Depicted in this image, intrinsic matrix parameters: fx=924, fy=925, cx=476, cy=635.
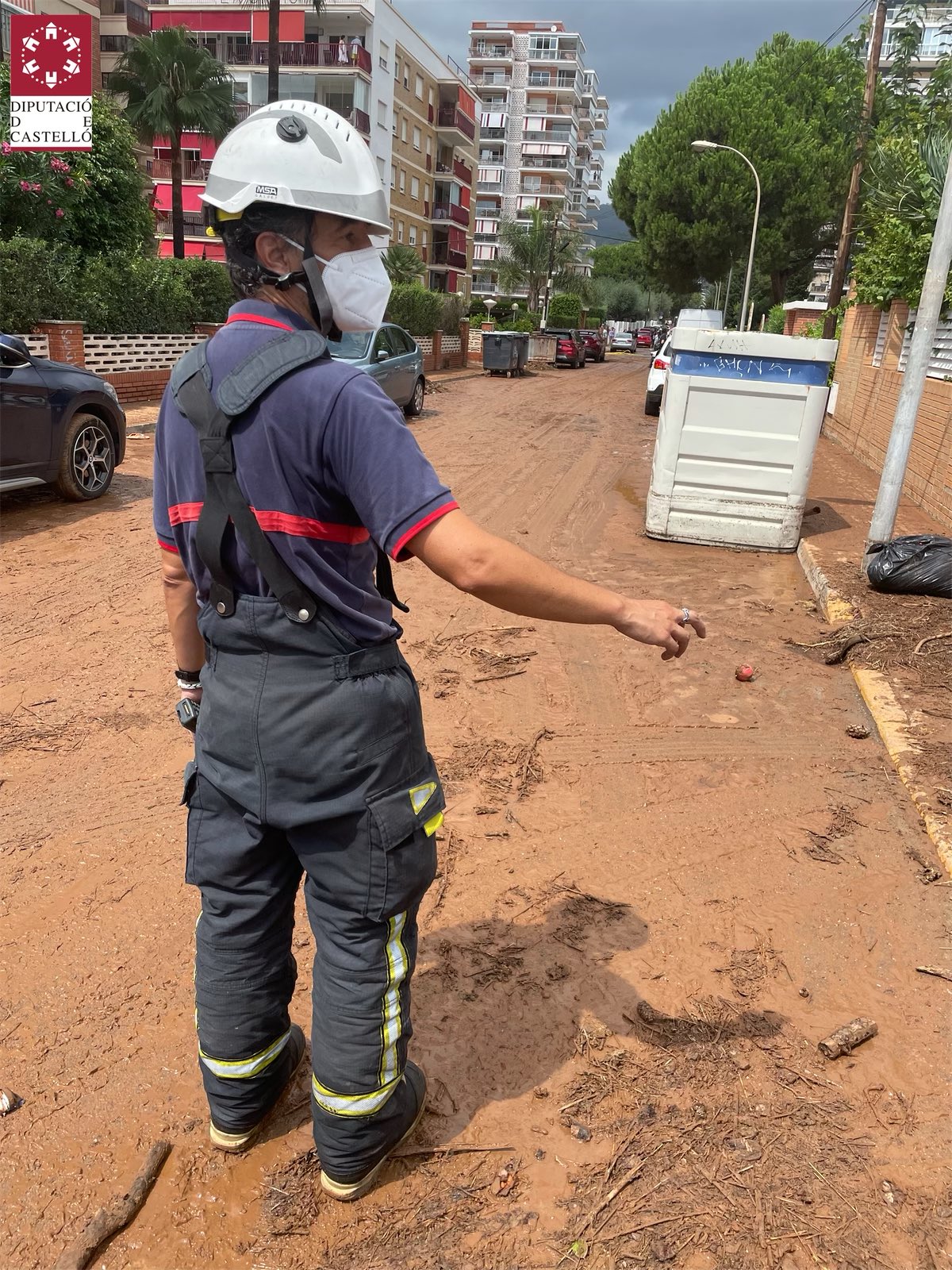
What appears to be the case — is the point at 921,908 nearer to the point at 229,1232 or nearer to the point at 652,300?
the point at 229,1232

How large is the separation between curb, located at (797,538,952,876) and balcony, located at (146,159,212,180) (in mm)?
43536

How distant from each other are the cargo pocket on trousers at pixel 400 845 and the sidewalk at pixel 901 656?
2.47 metres

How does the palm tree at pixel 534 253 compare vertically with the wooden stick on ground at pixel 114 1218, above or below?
above

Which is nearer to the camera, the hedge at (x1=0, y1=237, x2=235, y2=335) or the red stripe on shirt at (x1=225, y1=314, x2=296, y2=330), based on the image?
the red stripe on shirt at (x1=225, y1=314, x2=296, y2=330)

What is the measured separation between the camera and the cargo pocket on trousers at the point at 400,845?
6.10 feet

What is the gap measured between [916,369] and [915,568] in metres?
1.82

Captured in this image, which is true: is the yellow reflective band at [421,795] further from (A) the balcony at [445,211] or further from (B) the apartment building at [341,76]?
(A) the balcony at [445,211]

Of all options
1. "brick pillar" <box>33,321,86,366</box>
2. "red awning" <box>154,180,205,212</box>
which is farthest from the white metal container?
"red awning" <box>154,180,205,212</box>

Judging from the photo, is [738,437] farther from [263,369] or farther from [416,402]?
[416,402]

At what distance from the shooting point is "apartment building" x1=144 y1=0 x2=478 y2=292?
41.6 meters

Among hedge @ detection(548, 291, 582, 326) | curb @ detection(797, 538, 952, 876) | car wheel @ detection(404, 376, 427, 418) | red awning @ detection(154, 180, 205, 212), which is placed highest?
red awning @ detection(154, 180, 205, 212)

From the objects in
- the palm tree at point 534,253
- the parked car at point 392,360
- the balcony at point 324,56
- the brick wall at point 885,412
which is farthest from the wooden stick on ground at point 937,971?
the palm tree at point 534,253

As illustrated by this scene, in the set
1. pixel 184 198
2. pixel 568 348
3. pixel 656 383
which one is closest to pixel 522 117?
pixel 184 198

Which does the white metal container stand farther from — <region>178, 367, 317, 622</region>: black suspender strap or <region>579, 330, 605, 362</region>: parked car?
<region>579, 330, 605, 362</region>: parked car
